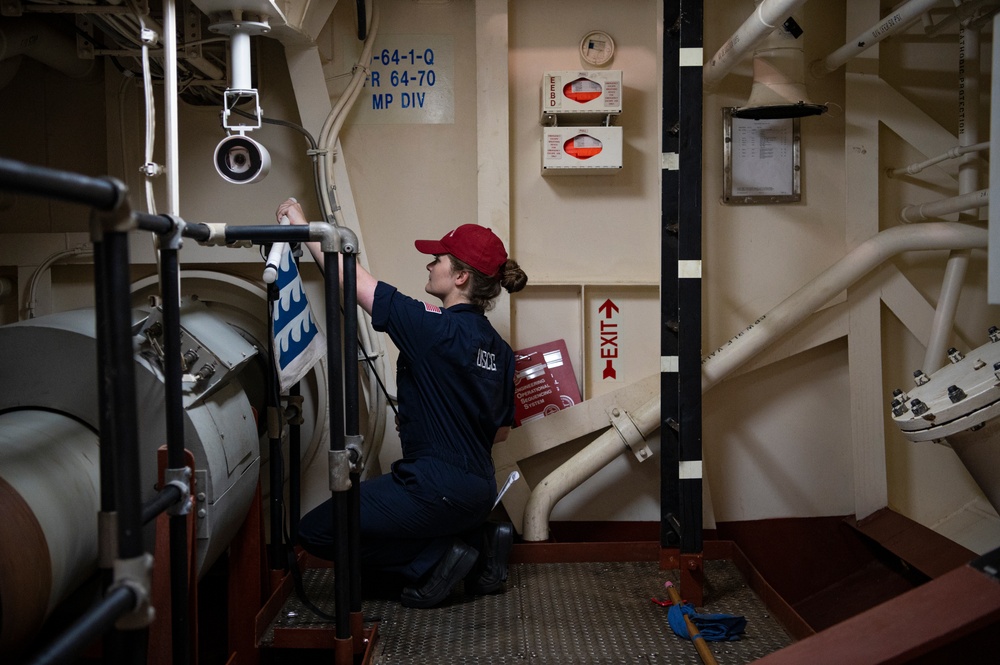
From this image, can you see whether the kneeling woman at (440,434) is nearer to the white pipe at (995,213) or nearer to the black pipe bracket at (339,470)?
the black pipe bracket at (339,470)

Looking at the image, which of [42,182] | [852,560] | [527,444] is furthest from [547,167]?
[42,182]

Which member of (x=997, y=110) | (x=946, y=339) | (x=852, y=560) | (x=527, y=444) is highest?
(x=997, y=110)

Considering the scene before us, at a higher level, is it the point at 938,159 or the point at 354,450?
the point at 938,159

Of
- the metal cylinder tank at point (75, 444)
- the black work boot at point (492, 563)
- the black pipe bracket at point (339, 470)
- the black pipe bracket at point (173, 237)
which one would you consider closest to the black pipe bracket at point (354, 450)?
the black pipe bracket at point (339, 470)

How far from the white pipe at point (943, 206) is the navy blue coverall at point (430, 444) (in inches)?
69.1

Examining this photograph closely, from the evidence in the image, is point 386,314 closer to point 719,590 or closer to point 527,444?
point 527,444

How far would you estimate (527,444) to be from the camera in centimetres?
322

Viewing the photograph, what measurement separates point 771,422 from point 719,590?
0.85m

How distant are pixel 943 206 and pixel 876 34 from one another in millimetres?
728

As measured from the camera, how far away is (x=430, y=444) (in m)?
2.68

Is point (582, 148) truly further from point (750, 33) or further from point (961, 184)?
point (961, 184)

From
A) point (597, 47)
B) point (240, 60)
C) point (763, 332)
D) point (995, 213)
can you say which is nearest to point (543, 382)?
point (763, 332)

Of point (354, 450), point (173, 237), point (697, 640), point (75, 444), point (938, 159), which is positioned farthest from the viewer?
point (938, 159)

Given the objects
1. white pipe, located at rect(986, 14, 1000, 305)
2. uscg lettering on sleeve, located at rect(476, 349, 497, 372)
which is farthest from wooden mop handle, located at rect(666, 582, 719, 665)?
white pipe, located at rect(986, 14, 1000, 305)
